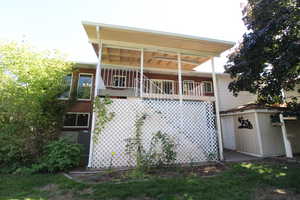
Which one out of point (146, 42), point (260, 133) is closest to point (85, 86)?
point (146, 42)

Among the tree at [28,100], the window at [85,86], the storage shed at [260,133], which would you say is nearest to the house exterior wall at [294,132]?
the storage shed at [260,133]

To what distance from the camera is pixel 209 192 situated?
9.30 feet

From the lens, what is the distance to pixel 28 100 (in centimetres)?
516

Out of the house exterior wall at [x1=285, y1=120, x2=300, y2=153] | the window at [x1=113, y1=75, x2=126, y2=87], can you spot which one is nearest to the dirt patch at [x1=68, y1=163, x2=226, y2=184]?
the house exterior wall at [x1=285, y1=120, x2=300, y2=153]

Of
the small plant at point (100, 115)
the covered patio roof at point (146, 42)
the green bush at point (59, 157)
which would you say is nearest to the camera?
the green bush at point (59, 157)

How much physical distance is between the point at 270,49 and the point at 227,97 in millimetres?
5431

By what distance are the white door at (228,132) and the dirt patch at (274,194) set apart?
5.56 meters

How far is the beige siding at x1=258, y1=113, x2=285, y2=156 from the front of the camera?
6496 mm

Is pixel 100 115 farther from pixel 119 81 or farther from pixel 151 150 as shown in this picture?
pixel 119 81

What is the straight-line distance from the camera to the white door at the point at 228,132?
8188 millimetres

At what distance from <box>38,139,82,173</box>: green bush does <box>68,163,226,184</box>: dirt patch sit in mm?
453

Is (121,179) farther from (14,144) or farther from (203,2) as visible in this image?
(203,2)

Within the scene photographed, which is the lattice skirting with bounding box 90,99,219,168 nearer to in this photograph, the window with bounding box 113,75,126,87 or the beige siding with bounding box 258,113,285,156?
the beige siding with bounding box 258,113,285,156

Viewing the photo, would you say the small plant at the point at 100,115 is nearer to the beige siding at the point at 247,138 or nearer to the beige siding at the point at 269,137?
the beige siding at the point at 247,138
